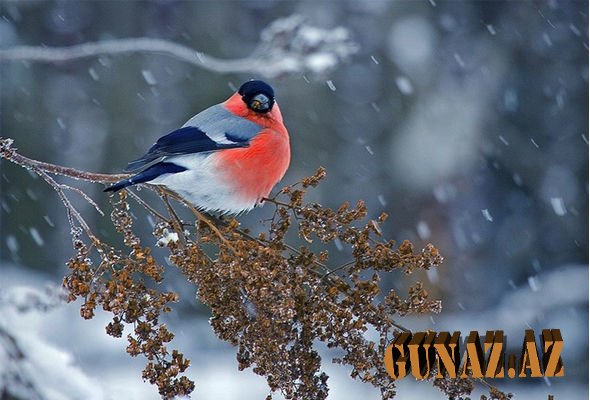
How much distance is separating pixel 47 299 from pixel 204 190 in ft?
1.25

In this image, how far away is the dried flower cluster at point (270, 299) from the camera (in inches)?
31.8

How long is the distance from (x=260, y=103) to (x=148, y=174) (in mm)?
267

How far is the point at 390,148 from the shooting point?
16.6ft

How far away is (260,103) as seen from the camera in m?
1.21

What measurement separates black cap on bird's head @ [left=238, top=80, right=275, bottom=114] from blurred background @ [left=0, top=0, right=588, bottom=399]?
312cm

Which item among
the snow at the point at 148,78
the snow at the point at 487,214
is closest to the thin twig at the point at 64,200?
the snow at the point at 148,78

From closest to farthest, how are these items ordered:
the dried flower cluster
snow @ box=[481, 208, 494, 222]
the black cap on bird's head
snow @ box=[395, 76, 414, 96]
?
the dried flower cluster < the black cap on bird's head < snow @ box=[481, 208, 494, 222] < snow @ box=[395, 76, 414, 96]

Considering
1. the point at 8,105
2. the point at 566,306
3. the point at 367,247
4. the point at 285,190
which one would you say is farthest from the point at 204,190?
the point at 566,306

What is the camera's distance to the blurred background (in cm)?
457

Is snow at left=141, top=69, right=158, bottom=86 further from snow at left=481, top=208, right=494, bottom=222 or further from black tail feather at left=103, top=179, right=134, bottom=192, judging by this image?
black tail feather at left=103, top=179, right=134, bottom=192

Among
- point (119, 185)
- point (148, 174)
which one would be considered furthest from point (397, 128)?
point (119, 185)

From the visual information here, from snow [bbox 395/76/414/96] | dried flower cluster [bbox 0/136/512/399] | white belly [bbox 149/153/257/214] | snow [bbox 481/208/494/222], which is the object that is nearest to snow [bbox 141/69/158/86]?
snow [bbox 395/76/414/96]

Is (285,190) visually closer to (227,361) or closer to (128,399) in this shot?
(128,399)

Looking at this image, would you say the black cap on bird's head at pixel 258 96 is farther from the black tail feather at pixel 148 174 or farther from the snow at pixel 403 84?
the snow at pixel 403 84
